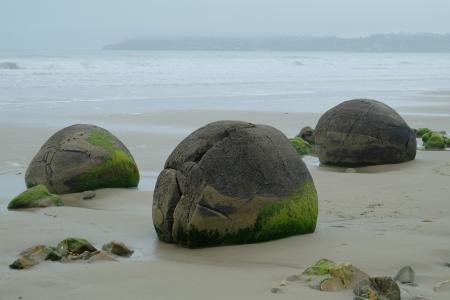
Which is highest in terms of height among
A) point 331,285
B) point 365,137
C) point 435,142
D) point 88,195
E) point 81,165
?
point 331,285

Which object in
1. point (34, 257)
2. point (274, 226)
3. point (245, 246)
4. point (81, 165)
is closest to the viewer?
point (34, 257)

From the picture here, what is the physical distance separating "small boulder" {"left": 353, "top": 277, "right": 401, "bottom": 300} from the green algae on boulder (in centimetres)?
438

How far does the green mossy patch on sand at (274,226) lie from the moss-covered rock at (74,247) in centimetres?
78

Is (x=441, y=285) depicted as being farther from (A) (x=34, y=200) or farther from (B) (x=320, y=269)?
(A) (x=34, y=200)

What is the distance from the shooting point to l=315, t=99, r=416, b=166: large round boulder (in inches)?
414

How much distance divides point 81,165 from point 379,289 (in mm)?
5334

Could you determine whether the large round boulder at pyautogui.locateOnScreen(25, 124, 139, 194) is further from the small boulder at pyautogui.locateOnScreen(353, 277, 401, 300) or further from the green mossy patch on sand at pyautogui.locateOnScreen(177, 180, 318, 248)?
the small boulder at pyautogui.locateOnScreen(353, 277, 401, 300)

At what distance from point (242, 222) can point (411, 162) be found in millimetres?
5571

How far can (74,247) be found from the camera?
5352 millimetres

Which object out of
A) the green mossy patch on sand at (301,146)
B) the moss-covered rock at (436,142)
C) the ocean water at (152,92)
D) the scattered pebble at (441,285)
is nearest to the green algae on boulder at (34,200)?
the scattered pebble at (441,285)

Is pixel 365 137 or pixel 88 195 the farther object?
pixel 365 137

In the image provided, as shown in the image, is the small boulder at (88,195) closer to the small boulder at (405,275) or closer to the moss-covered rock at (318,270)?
the moss-covered rock at (318,270)

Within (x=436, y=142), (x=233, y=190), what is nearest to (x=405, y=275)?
(x=233, y=190)

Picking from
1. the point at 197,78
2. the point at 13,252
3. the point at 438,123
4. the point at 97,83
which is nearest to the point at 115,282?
the point at 13,252
